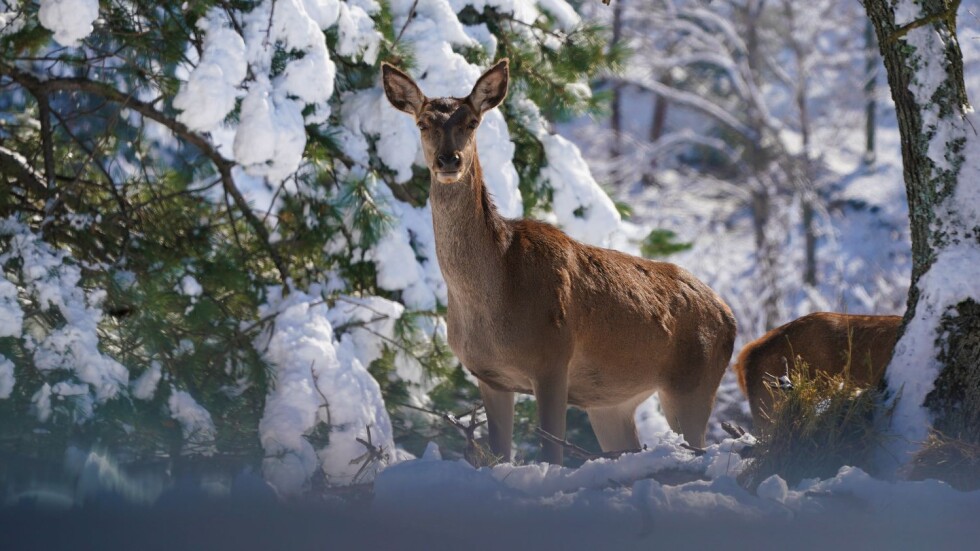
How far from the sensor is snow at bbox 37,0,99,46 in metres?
7.16

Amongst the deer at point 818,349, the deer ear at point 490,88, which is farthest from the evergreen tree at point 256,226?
the deer at point 818,349

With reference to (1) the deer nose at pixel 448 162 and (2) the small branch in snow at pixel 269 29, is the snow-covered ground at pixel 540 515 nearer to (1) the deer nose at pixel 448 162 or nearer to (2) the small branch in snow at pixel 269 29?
(1) the deer nose at pixel 448 162

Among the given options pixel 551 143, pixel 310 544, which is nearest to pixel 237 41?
pixel 551 143

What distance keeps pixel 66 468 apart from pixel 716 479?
329 centimetres

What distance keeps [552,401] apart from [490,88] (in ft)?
5.64

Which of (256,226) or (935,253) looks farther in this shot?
(256,226)

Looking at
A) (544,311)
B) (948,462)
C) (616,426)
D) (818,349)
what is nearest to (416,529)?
(544,311)

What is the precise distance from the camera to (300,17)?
25.6 ft

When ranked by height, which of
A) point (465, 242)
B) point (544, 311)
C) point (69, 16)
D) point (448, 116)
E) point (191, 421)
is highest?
point (69, 16)

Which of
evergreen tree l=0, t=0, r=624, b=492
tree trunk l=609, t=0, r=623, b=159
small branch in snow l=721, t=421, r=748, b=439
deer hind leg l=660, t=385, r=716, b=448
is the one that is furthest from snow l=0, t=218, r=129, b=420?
tree trunk l=609, t=0, r=623, b=159

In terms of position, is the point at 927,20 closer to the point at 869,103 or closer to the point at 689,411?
the point at 689,411

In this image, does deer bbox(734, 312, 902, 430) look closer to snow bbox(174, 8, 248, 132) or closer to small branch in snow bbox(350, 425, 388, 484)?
small branch in snow bbox(350, 425, 388, 484)

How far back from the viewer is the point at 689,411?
733cm

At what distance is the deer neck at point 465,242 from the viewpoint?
6.49 metres
